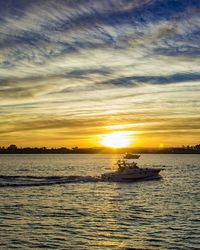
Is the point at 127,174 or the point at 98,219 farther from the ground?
the point at 127,174

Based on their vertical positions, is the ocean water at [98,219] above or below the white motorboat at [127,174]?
below

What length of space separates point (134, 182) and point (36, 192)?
3116cm

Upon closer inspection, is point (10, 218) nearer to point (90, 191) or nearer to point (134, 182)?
point (90, 191)

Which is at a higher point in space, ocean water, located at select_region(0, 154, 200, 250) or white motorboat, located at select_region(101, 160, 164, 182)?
white motorboat, located at select_region(101, 160, 164, 182)

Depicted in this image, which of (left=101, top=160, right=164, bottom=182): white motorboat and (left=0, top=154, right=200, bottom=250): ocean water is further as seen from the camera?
(left=101, top=160, right=164, bottom=182): white motorboat

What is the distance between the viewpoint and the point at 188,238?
39.5 meters

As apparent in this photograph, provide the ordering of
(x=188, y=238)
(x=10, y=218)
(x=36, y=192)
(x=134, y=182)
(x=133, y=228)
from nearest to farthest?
(x=188, y=238)
(x=133, y=228)
(x=10, y=218)
(x=36, y=192)
(x=134, y=182)

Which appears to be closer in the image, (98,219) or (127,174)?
(98,219)

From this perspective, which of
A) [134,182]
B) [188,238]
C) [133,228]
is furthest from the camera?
[134,182]

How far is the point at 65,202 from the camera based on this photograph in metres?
65.3

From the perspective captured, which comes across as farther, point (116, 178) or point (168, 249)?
point (116, 178)

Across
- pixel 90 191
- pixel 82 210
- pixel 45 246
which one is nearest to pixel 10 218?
pixel 82 210

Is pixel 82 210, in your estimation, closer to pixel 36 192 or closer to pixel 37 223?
pixel 37 223

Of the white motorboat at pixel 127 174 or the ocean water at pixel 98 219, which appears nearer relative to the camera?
the ocean water at pixel 98 219
